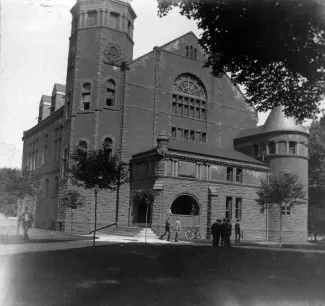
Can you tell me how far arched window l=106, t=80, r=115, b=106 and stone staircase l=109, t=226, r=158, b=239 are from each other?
1189 cm

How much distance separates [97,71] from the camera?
128ft

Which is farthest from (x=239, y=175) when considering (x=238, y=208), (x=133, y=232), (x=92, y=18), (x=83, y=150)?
(x=92, y=18)

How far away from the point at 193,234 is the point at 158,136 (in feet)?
29.0

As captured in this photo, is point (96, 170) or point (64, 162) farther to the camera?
point (64, 162)

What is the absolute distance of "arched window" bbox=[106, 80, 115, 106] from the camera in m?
39.7

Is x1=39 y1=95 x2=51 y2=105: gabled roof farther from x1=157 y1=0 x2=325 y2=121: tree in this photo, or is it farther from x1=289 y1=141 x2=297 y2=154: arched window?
x1=157 y1=0 x2=325 y2=121: tree

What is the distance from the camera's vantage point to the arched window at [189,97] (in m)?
43.0

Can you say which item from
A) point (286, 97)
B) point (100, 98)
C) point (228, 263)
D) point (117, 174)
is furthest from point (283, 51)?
point (100, 98)

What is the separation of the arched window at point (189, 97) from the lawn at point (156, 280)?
27763mm

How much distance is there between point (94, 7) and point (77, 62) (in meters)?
5.56

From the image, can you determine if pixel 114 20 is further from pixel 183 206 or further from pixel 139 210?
pixel 183 206

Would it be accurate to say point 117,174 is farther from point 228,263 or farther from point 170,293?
point 170,293

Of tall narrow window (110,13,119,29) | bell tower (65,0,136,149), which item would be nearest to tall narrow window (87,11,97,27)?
bell tower (65,0,136,149)

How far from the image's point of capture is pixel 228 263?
15406 millimetres
